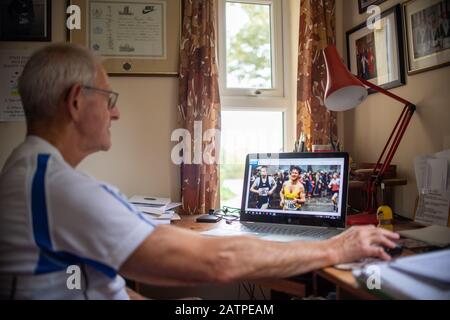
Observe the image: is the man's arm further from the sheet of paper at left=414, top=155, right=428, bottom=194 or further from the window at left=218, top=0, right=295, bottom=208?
the window at left=218, top=0, right=295, bottom=208

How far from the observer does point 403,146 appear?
63.1 inches

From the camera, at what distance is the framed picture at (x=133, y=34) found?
1847 mm

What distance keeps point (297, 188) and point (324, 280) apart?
432mm

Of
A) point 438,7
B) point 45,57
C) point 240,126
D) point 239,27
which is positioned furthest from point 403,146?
point 45,57

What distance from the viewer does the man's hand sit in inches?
35.0

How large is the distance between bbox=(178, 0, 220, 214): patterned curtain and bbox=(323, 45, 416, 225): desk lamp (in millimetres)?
655

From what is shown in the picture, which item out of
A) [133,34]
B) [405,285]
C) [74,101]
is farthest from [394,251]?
[133,34]

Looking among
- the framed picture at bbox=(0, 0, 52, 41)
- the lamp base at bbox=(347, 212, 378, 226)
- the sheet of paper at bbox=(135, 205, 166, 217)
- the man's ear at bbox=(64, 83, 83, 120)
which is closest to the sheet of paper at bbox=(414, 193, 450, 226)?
the lamp base at bbox=(347, 212, 378, 226)

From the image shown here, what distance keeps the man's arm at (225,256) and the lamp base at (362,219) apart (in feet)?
1.59

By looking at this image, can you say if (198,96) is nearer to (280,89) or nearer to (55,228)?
(280,89)

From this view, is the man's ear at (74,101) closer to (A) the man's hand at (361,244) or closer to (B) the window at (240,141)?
(A) the man's hand at (361,244)

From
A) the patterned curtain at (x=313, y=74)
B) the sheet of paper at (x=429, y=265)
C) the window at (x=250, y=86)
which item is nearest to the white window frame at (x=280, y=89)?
the window at (x=250, y=86)
